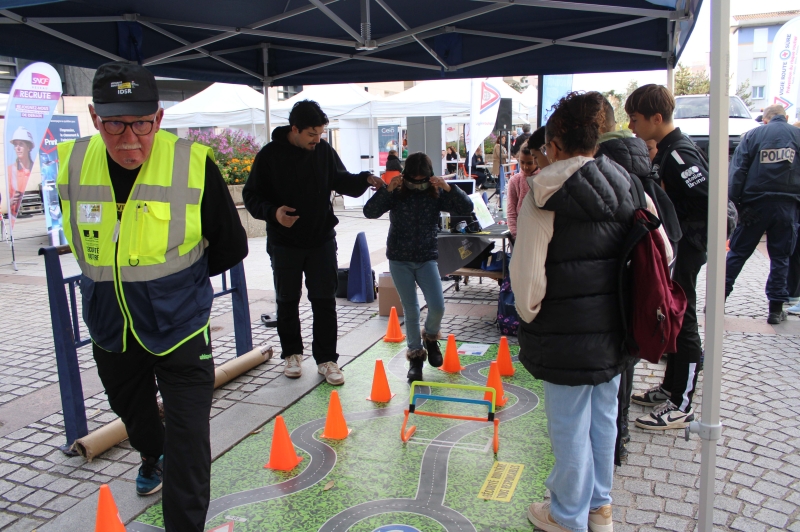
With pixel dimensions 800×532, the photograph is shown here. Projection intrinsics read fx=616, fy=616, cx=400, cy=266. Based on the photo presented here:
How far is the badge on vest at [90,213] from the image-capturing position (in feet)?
8.36

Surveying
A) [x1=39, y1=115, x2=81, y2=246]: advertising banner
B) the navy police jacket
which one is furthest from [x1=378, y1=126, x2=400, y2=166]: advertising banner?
the navy police jacket

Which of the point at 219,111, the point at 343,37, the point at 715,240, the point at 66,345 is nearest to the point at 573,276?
the point at 715,240

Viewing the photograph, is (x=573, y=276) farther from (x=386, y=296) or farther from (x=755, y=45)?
(x=755, y=45)

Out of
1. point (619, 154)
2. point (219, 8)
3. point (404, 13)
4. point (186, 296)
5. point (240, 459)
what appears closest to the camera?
point (186, 296)

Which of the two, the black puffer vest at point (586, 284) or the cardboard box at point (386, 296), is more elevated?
the black puffer vest at point (586, 284)

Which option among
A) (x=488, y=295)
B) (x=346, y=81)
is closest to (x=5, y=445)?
(x=346, y=81)

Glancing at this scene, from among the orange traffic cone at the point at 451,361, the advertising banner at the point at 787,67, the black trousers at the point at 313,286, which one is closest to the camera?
the black trousers at the point at 313,286

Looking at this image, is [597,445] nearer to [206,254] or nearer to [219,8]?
[206,254]

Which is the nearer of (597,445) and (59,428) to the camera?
(597,445)

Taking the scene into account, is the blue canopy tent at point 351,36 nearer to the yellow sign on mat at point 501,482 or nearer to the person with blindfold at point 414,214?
the person with blindfold at point 414,214

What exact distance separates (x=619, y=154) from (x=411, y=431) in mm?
2112

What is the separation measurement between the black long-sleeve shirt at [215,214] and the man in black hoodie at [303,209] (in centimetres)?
→ 173

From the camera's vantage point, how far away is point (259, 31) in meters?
5.41

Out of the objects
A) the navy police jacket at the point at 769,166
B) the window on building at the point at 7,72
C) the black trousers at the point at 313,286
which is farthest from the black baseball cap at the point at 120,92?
the window on building at the point at 7,72
